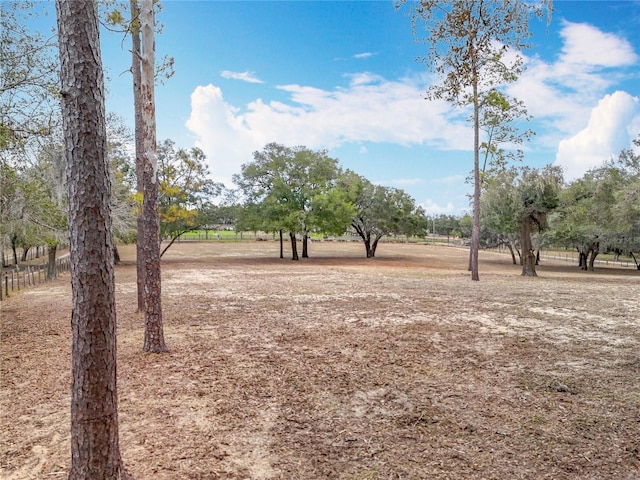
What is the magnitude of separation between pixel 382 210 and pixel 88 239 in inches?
1252

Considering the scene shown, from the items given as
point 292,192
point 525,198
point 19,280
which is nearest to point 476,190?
point 525,198

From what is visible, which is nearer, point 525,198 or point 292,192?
point 525,198

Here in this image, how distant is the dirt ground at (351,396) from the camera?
2.85 meters

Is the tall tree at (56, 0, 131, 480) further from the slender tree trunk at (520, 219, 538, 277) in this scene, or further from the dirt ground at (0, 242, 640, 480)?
the slender tree trunk at (520, 219, 538, 277)

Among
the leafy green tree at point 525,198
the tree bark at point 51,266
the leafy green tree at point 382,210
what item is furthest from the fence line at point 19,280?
the leafy green tree at point 382,210

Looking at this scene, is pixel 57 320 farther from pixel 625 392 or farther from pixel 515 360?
pixel 625 392

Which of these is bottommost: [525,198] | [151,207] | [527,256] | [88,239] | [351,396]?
[351,396]

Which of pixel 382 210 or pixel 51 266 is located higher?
pixel 382 210

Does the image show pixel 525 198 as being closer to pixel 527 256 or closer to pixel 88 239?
pixel 527 256

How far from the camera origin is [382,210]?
33.2 metres

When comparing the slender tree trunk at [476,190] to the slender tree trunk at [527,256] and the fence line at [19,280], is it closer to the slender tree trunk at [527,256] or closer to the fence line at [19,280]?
the slender tree trunk at [527,256]

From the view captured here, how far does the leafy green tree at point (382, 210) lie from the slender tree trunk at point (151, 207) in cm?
2764

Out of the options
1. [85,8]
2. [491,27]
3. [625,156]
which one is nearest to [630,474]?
[85,8]

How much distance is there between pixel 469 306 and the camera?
8984 mm
